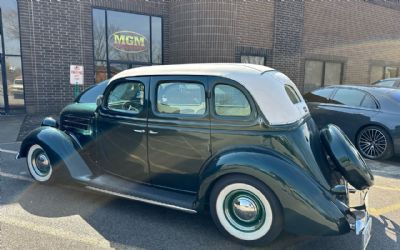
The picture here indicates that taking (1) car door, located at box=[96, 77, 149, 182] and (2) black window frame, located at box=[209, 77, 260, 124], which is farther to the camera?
(1) car door, located at box=[96, 77, 149, 182]

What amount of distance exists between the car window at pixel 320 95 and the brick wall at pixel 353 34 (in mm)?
6646

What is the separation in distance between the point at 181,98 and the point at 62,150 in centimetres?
173

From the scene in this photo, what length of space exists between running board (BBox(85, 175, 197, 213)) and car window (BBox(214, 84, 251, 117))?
3.19ft

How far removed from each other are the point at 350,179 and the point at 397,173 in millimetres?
2730

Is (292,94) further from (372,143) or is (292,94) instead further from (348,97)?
(348,97)

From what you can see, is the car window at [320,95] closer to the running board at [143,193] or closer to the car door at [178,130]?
the car door at [178,130]

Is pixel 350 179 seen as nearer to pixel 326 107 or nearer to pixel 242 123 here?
pixel 242 123

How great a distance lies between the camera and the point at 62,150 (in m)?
3.85

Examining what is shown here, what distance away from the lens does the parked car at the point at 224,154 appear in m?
2.70

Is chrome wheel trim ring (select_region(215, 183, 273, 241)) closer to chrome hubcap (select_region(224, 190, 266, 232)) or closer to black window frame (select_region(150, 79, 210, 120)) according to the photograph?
chrome hubcap (select_region(224, 190, 266, 232))

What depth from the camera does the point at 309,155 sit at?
2.81 meters

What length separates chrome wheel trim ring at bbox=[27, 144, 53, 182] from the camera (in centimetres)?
409

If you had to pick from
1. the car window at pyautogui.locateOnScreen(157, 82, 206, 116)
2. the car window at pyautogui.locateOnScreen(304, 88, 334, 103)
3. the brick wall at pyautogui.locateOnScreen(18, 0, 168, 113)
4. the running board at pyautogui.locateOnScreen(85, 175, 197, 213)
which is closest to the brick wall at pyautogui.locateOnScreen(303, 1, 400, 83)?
the car window at pyautogui.locateOnScreen(304, 88, 334, 103)

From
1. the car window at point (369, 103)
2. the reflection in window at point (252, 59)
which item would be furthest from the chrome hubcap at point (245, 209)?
the reflection in window at point (252, 59)
